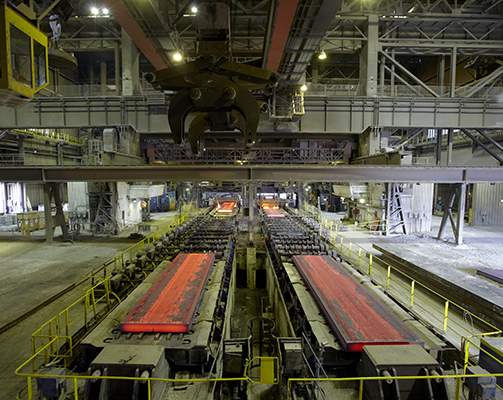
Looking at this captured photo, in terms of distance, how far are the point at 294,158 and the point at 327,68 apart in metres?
11.9

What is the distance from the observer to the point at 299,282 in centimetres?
750

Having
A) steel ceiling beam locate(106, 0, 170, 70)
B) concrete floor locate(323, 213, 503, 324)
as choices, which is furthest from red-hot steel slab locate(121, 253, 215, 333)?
concrete floor locate(323, 213, 503, 324)

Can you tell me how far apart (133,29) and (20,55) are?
2.58m

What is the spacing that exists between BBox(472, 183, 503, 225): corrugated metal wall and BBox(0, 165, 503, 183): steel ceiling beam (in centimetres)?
1038

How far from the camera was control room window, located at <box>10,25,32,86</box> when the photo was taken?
4.18 meters

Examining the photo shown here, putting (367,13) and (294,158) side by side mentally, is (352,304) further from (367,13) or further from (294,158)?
(367,13)

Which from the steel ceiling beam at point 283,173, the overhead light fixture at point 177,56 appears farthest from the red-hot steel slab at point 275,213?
the overhead light fixture at point 177,56

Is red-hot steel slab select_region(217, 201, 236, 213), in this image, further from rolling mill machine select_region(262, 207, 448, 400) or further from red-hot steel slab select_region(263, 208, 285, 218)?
rolling mill machine select_region(262, 207, 448, 400)

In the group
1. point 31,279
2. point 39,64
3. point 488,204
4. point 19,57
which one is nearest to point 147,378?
point 19,57

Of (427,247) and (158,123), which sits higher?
(158,123)

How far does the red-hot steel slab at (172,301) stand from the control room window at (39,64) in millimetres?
4332

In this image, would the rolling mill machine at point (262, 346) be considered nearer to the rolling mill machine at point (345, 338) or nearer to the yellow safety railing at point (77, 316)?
Answer: the rolling mill machine at point (345, 338)

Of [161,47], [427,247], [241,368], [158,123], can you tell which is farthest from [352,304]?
[158,123]

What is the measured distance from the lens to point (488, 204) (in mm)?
21250
